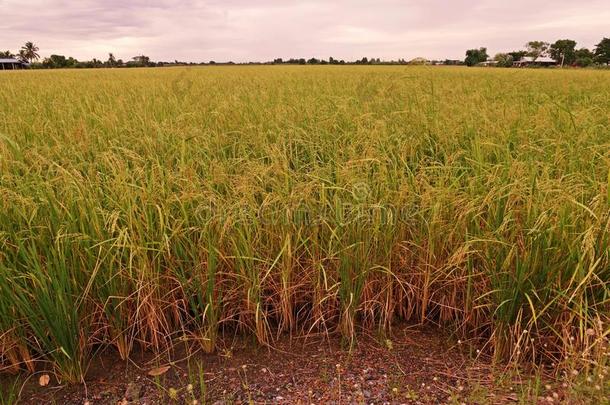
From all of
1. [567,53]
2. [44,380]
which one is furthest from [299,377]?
[567,53]

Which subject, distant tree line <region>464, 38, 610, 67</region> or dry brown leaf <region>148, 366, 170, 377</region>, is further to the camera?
distant tree line <region>464, 38, 610, 67</region>

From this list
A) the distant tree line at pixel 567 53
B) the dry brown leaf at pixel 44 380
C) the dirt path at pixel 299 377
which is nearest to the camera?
the dirt path at pixel 299 377

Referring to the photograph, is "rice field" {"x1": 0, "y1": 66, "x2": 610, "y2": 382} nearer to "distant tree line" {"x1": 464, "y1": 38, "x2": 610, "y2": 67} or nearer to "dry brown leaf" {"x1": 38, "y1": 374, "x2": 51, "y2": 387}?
"dry brown leaf" {"x1": 38, "y1": 374, "x2": 51, "y2": 387}

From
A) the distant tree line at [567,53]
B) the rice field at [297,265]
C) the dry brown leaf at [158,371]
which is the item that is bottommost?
the dry brown leaf at [158,371]

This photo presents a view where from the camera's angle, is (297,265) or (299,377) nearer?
(299,377)

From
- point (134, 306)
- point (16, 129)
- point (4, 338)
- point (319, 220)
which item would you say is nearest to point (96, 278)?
point (134, 306)

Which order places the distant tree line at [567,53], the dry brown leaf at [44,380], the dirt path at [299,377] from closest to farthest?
the dirt path at [299,377] < the dry brown leaf at [44,380] < the distant tree line at [567,53]

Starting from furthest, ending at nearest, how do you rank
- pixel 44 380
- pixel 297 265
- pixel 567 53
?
pixel 567 53 < pixel 297 265 < pixel 44 380

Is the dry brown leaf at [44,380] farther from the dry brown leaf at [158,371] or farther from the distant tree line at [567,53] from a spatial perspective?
the distant tree line at [567,53]

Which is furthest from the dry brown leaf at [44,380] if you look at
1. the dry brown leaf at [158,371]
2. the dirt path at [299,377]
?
the dry brown leaf at [158,371]

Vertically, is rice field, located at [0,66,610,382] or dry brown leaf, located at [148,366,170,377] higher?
rice field, located at [0,66,610,382]

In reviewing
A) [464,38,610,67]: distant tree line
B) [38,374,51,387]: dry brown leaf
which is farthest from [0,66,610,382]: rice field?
[464,38,610,67]: distant tree line

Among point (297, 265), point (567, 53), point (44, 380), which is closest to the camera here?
point (44, 380)

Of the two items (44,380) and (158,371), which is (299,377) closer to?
(158,371)
